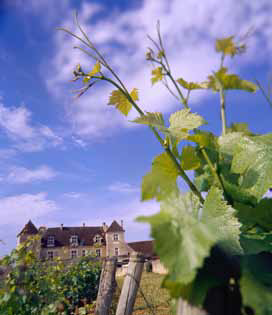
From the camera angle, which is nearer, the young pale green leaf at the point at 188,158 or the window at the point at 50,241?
the young pale green leaf at the point at 188,158

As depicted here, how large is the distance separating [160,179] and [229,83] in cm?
40

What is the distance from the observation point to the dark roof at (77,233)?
3036 centimetres

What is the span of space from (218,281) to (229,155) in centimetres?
32

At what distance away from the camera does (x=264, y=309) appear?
0.31 meters

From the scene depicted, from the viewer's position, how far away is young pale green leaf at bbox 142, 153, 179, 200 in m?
0.46

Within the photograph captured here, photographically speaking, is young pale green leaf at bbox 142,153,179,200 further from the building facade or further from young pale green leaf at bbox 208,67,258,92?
the building facade

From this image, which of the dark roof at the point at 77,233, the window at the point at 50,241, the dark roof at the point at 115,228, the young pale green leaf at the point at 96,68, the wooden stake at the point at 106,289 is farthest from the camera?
the dark roof at the point at 115,228

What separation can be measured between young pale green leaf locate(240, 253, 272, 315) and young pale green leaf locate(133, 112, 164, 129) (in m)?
0.27

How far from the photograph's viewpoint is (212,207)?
1.37 feet

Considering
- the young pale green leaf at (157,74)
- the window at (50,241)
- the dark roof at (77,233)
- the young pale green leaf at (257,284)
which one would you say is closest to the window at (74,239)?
the dark roof at (77,233)

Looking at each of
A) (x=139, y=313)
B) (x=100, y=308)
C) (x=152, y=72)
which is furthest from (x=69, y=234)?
(x=152, y=72)

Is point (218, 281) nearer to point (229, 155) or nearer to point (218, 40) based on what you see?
point (229, 155)

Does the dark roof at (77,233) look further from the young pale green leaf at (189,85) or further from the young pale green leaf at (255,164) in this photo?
the young pale green leaf at (255,164)

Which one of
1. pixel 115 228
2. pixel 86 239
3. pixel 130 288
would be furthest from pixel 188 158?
pixel 86 239
